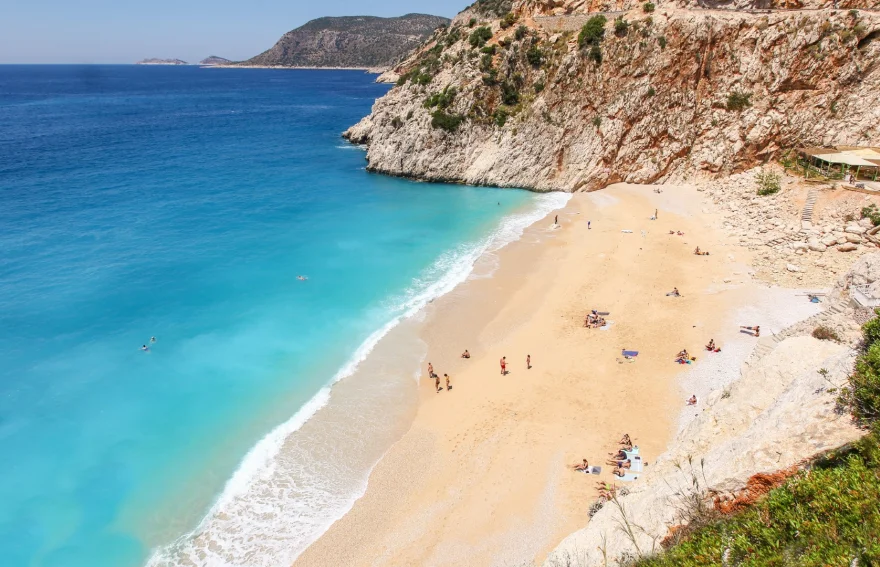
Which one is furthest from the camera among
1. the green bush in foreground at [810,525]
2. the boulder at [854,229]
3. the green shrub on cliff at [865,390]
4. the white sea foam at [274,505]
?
the boulder at [854,229]

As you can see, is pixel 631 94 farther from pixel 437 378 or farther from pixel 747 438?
pixel 747 438

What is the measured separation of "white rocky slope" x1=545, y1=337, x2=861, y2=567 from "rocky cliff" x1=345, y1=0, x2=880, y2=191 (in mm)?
34862

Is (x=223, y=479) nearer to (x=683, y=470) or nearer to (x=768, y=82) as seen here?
(x=683, y=470)

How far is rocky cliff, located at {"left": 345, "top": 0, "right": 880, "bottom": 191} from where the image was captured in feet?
119

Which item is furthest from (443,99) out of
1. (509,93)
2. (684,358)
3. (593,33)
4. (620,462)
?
(620,462)

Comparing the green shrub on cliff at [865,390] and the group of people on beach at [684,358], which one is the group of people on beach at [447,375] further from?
the green shrub on cliff at [865,390]

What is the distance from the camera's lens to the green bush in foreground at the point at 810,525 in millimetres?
5418

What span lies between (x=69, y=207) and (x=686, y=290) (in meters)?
44.2

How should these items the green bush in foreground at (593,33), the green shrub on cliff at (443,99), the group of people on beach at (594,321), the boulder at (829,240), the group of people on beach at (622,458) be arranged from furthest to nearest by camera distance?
the green shrub on cliff at (443,99)
the green bush in foreground at (593,33)
the boulder at (829,240)
the group of people on beach at (594,321)
the group of people on beach at (622,458)

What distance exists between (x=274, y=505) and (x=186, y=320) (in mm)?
13171

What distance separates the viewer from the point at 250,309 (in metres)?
25.2

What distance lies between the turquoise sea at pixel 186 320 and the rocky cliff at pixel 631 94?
15.2 ft

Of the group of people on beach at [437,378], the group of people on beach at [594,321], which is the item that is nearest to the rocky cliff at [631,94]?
the group of people on beach at [594,321]

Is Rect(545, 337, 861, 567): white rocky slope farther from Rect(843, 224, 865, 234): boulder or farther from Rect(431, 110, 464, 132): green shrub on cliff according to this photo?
Rect(431, 110, 464, 132): green shrub on cliff
